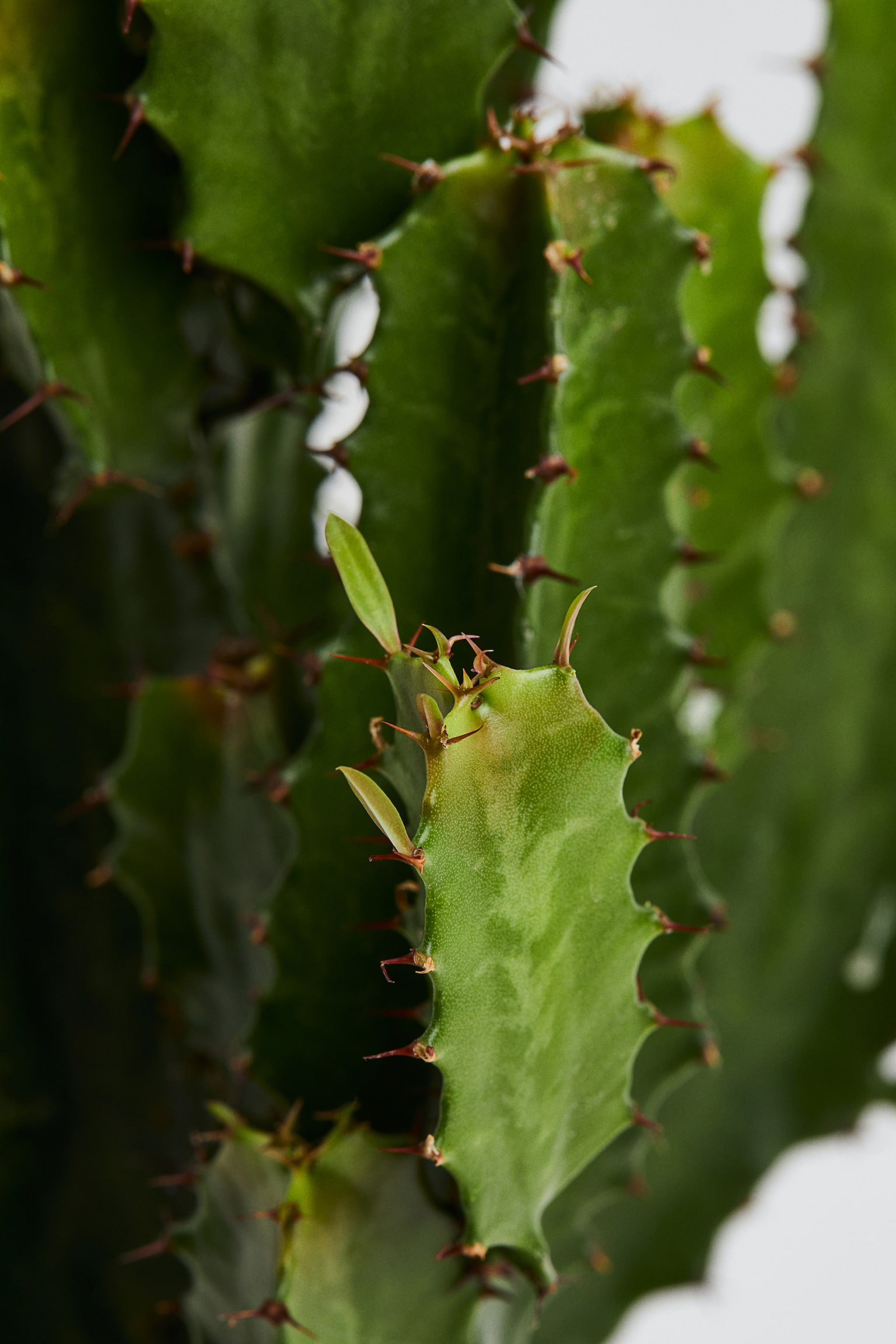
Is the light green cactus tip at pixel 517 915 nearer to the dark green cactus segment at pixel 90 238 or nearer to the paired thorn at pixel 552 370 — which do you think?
the paired thorn at pixel 552 370

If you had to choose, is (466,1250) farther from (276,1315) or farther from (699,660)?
(699,660)

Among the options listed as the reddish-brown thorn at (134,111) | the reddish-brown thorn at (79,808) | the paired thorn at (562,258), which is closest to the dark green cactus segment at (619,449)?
the paired thorn at (562,258)

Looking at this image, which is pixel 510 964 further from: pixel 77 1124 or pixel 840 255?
pixel 840 255

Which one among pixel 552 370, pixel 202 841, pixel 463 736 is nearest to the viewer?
pixel 463 736

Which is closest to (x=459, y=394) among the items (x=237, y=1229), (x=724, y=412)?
(x=724, y=412)

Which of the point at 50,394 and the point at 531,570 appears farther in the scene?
the point at 50,394

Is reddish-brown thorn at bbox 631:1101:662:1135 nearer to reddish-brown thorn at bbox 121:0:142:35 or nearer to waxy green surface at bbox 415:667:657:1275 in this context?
waxy green surface at bbox 415:667:657:1275
